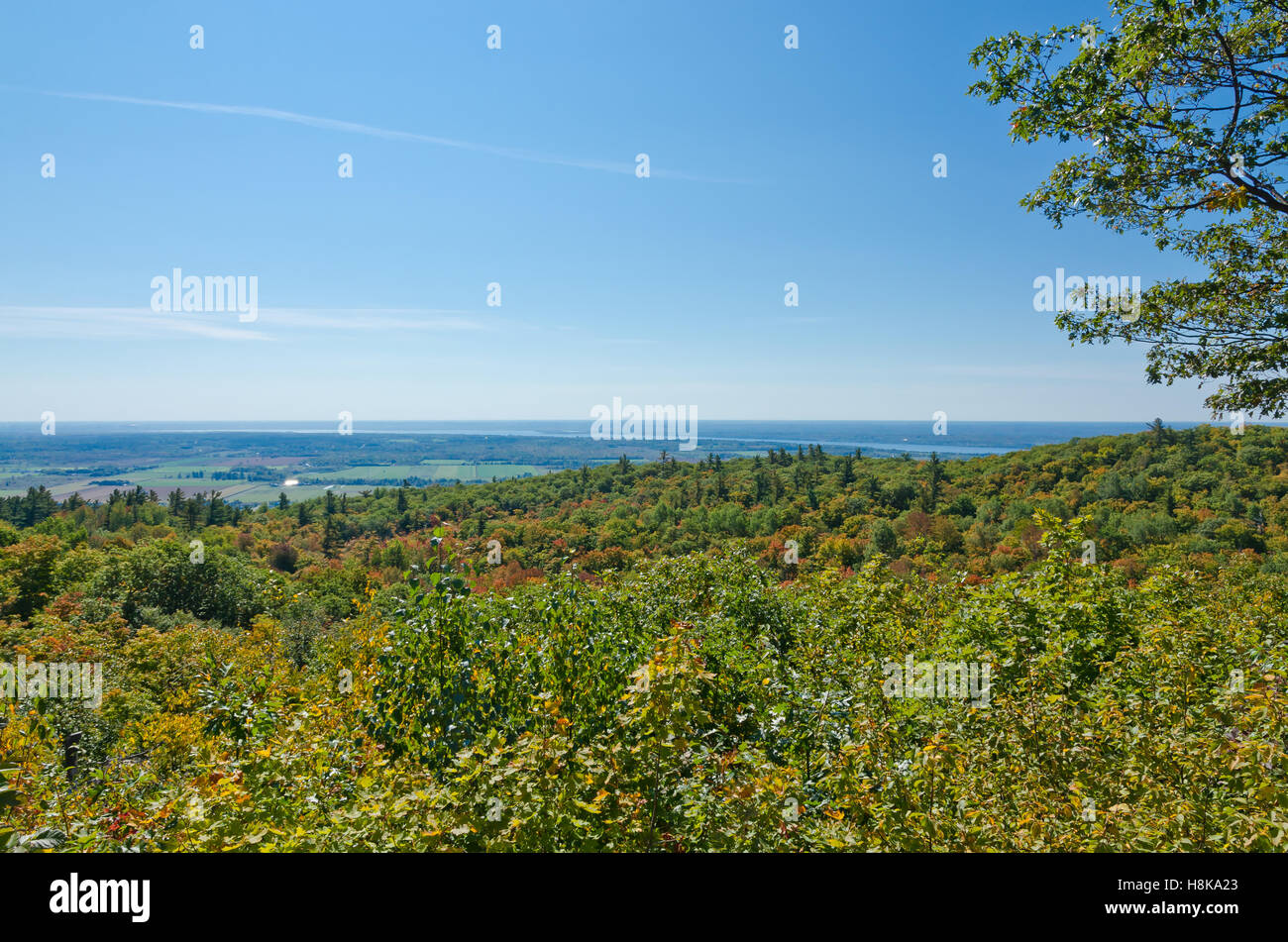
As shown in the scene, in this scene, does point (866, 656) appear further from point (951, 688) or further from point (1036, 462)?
point (1036, 462)

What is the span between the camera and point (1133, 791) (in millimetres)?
3068

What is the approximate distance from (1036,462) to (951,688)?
2520 inches

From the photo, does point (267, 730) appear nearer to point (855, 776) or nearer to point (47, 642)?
point (855, 776)

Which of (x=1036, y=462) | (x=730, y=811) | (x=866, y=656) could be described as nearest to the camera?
(x=730, y=811)
